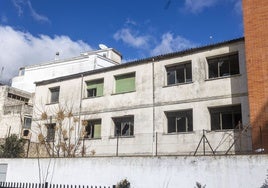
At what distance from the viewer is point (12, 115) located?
3762cm

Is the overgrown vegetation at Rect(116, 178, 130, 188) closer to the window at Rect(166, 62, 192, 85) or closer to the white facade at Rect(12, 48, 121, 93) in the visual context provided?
the window at Rect(166, 62, 192, 85)

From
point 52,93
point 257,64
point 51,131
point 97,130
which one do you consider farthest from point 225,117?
point 52,93

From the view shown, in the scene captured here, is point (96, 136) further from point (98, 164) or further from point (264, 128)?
point (264, 128)

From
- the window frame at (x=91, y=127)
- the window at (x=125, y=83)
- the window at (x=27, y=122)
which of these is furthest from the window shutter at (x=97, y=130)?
the window at (x=27, y=122)

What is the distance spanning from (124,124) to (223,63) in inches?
320

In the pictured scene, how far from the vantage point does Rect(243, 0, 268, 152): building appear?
17.1 m

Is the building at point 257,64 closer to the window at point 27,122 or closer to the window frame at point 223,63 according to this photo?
the window frame at point 223,63

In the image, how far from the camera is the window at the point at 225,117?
64.4 feet

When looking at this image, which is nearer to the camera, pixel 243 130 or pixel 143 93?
pixel 243 130

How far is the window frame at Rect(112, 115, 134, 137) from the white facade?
Result: 16.7 meters

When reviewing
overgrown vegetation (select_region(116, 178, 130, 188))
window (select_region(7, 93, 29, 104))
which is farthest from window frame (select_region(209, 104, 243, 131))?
window (select_region(7, 93, 29, 104))

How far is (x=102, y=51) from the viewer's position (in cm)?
4403

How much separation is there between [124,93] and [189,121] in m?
5.63

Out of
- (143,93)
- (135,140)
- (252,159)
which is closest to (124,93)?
(143,93)
